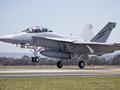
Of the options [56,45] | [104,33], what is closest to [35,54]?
[56,45]

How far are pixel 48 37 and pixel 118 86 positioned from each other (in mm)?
22812

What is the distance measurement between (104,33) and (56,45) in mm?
8730

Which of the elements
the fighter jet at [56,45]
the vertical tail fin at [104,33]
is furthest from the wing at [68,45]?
the vertical tail fin at [104,33]

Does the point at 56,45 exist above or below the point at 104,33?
below

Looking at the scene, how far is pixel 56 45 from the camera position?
41.5m

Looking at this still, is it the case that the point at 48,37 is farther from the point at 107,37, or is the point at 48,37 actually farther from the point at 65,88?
the point at 65,88

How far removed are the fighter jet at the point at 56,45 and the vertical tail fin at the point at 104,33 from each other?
12.5ft

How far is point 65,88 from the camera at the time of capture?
1811 centimetres

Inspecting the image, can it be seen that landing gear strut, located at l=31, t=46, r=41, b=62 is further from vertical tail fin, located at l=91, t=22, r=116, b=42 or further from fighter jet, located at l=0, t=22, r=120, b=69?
vertical tail fin, located at l=91, t=22, r=116, b=42

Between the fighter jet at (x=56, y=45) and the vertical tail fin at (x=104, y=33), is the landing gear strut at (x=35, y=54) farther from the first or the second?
the vertical tail fin at (x=104, y=33)

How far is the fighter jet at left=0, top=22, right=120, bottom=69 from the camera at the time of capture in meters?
40.1

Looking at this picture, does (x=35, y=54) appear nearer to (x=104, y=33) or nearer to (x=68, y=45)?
(x=68, y=45)

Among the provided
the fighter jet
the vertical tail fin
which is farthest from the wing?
the vertical tail fin

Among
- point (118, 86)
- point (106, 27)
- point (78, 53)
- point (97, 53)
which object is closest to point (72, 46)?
point (78, 53)
